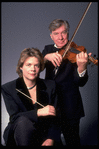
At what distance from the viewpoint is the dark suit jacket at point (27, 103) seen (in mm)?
957

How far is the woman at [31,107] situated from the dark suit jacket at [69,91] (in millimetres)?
75

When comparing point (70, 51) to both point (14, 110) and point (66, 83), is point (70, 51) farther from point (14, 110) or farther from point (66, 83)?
point (14, 110)

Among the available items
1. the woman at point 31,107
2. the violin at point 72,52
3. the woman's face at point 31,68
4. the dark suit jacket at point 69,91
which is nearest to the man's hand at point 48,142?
the woman at point 31,107

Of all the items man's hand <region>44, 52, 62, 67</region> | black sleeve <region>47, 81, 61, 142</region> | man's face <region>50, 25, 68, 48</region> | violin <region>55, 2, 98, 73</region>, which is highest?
man's face <region>50, 25, 68, 48</region>

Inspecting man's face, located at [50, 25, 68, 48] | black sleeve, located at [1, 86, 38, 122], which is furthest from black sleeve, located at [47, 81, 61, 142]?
man's face, located at [50, 25, 68, 48]

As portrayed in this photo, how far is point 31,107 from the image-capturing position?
1.02 meters

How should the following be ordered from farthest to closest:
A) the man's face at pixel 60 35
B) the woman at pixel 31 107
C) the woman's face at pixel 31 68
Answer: the man's face at pixel 60 35 → the woman's face at pixel 31 68 → the woman at pixel 31 107

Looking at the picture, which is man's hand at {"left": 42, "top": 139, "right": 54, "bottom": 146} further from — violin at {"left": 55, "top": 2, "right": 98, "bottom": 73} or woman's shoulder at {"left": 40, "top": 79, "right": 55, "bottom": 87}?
violin at {"left": 55, "top": 2, "right": 98, "bottom": 73}

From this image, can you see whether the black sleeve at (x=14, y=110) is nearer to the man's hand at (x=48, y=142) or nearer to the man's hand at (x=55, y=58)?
the man's hand at (x=48, y=142)

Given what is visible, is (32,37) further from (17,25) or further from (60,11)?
(60,11)

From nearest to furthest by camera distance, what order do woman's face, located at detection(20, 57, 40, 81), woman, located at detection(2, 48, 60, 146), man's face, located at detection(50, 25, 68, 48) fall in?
woman, located at detection(2, 48, 60, 146), woman's face, located at detection(20, 57, 40, 81), man's face, located at detection(50, 25, 68, 48)

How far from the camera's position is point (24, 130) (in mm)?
871

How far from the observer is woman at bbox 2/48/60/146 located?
0.90 m

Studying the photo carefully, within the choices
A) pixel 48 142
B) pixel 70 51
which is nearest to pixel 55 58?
Answer: pixel 70 51
